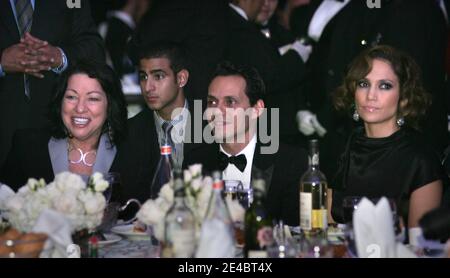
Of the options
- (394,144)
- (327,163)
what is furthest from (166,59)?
(394,144)

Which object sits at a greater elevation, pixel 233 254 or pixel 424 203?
pixel 424 203

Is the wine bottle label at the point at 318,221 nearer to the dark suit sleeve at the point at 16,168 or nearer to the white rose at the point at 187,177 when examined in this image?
the white rose at the point at 187,177

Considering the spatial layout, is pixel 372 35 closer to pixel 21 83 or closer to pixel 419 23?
pixel 419 23

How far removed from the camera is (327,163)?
431 cm

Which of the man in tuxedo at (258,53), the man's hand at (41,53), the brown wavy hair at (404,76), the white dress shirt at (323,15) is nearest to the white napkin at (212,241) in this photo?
the brown wavy hair at (404,76)

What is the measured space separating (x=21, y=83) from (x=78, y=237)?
1.98 metres

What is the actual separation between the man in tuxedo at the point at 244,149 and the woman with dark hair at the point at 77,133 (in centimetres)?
42

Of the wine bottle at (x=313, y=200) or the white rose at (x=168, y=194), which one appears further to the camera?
the wine bottle at (x=313, y=200)

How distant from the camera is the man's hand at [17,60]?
3691 millimetres

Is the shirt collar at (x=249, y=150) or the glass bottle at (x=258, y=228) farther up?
the shirt collar at (x=249, y=150)

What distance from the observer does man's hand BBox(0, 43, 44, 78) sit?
3.69 m

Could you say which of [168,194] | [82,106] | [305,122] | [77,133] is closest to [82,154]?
[77,133]

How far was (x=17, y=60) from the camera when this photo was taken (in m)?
3.71

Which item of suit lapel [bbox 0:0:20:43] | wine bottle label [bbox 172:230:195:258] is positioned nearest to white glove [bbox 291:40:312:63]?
suit lapel [bbox 0:0:20:43]
